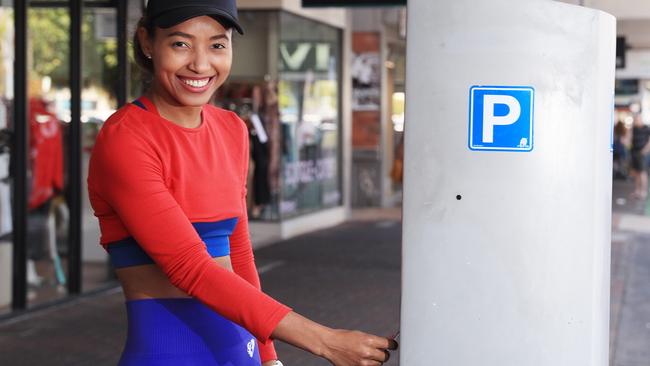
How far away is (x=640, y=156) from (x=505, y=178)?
A: 28456 mm

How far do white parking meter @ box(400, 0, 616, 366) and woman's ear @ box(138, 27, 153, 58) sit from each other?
0.62 meters

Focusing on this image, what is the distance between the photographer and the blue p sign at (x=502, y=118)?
241cm

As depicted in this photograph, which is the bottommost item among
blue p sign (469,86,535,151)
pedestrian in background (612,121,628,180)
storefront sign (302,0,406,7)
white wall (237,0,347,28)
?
pedestrian in background (612,121,628,180)

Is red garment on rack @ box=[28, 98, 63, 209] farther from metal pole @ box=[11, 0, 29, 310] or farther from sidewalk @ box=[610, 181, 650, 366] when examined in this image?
sidewalk @ box=[610, 181, 650, 366]

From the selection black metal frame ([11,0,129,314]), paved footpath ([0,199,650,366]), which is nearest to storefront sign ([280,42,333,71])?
paved footpath ([0,199,650,366])

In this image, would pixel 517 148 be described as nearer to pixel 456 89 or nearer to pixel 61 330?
pixel 456 89

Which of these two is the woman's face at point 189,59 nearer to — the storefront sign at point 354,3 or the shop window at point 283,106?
the storefront sign at point 354,3

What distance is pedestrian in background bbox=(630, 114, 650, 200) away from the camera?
29583mm

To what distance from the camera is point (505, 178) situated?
2408 millimetres

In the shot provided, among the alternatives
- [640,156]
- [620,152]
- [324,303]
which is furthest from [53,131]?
[620,152]

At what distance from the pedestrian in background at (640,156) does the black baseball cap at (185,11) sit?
2743cm

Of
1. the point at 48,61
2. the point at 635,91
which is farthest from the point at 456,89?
the point at 635,91

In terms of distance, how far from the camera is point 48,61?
34.1 feet

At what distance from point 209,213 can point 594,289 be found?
0.83m
